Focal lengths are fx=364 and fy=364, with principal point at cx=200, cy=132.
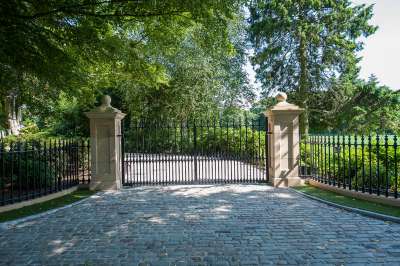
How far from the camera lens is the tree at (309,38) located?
84.0 ft

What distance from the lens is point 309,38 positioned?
2589 cm

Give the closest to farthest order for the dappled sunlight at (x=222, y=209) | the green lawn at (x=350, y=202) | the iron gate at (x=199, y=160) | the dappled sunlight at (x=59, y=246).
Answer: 1. the dappled sunlight at (x=59, y=246)
2. the green lawn at (x=350, y=202)
3. the dappled sunlight at (x=222, y=209)
4. the iron gate at (x=199, y=160)

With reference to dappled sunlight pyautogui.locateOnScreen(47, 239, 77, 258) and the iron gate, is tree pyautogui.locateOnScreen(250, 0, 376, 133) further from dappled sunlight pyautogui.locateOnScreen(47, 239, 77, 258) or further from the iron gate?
dappled sunlight pyautogui.locateOnScreen(47, 239, 77, 258)

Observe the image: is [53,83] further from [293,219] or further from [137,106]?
[137,106]

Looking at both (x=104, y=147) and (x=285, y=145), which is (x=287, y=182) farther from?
(x=104, y=147)

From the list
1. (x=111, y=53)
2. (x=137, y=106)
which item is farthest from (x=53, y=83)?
(x=137, y=106)

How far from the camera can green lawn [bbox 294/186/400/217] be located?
7.22 m

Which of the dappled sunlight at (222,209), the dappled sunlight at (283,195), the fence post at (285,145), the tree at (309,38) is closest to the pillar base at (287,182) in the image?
the fence post at (285,145)

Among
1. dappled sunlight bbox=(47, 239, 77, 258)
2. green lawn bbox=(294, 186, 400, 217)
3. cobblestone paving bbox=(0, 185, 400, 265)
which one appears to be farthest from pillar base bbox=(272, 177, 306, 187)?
dappled sunlight bbox=(47, 239, 77, 258)

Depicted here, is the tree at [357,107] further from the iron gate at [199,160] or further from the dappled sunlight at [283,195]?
the dappled sunlight at [283,195]

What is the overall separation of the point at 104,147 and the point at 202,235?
225 inches

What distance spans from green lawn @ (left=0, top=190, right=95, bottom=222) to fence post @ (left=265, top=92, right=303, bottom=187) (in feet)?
18.0

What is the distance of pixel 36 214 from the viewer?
7.54m

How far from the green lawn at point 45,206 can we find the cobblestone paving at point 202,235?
1.46 ft
